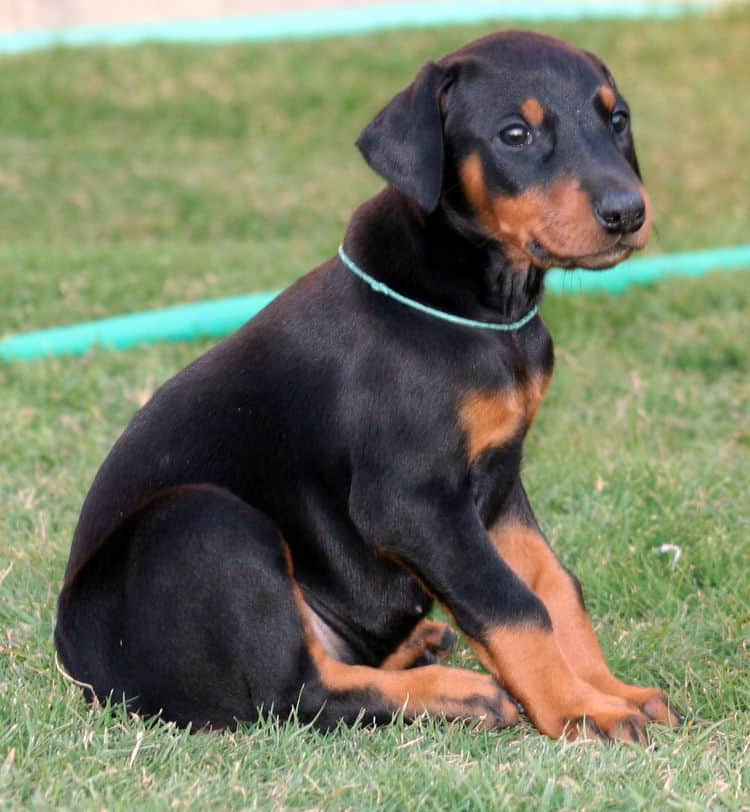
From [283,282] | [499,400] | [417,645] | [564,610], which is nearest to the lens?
[499,400]

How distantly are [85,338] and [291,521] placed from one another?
135 inches

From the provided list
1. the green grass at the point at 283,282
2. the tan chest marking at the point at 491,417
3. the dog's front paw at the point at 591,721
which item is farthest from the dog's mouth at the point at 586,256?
the green grass at the point at 283,282

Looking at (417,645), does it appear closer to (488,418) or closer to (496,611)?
(496,611)

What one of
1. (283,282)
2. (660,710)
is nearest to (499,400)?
(660,710)

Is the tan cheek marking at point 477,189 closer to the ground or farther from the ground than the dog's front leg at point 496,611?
farther from the ground

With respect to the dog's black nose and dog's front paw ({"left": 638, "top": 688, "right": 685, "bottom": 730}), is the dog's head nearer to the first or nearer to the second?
the dog's black nose

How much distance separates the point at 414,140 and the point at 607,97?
1.87ft

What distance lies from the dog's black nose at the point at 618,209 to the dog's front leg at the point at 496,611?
0.80 m

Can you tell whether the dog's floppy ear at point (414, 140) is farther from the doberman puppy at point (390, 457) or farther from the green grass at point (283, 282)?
the green grass at point (283, 282)

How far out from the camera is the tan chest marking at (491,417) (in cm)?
366

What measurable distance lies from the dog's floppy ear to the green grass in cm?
140

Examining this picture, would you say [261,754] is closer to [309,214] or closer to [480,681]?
[480,681]

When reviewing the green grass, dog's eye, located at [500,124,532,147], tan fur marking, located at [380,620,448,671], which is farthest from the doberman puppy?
tan fur marking, located at [380,620,448,671]

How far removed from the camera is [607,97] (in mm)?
3793
